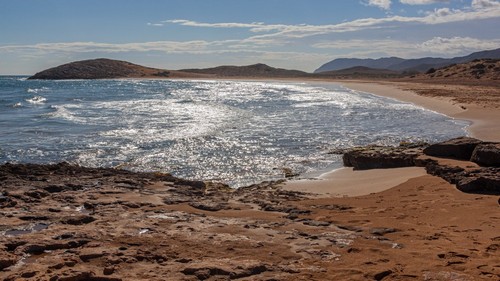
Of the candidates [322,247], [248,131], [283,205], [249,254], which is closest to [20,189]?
[283,205]

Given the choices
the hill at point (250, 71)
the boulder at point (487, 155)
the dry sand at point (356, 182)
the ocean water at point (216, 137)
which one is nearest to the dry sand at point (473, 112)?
the ocean water at point (216, 137)

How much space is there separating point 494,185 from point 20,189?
28.1ft

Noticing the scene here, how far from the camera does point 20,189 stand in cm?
967

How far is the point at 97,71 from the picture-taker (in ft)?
399

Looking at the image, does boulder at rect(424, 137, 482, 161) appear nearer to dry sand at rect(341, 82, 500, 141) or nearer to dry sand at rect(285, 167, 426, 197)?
dry sand at rect(285, 167, 426, 197)

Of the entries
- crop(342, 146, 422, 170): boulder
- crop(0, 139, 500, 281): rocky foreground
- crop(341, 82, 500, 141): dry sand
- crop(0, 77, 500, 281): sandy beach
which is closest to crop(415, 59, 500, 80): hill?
crop(341, 82, 500, 141): dry sand

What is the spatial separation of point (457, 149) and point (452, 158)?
0.83 ft

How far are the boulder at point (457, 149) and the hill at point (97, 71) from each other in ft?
370

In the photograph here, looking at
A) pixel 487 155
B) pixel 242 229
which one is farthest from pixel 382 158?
pixel 242 229

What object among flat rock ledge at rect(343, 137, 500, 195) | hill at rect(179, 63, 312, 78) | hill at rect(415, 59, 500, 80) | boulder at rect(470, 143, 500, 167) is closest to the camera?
flat rock ledge at rect(343, 137, 500, 195)

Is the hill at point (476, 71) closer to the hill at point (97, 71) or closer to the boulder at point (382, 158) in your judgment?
the boulder at point (382, 158)

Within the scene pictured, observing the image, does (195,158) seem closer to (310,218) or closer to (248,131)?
(248,131)

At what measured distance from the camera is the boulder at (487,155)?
1024 centimetres

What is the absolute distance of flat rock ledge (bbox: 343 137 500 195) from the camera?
908 centimetres
